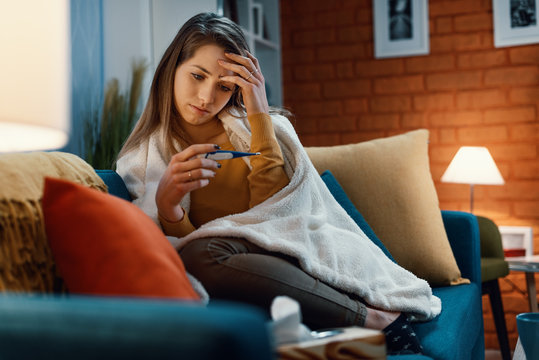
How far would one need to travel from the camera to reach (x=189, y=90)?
5.33ft

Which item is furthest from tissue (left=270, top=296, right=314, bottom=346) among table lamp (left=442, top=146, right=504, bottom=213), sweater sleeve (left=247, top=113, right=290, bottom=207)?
table lamp (left=442, top=146, right=504, bottom=213)

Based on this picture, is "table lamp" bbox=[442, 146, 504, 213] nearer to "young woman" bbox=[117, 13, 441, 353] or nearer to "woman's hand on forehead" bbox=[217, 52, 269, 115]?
"young woman" bbox=[117, 13, 441, 353]

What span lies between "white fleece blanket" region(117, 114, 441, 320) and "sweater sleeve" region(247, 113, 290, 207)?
48mm

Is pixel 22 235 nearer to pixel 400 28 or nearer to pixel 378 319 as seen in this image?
pixel 378 319

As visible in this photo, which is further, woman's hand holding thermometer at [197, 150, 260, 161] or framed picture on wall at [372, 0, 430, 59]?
framed picture on wall at [372, 0, 430, 59]

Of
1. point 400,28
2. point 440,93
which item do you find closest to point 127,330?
point 440,93

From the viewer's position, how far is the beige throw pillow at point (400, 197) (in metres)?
1.89

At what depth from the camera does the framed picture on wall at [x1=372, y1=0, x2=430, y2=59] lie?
3.63 metres

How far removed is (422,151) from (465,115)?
1.59 m

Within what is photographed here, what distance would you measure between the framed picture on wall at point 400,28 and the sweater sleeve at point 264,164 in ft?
7.48

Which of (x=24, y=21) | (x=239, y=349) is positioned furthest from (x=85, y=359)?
(x=24, y=21)

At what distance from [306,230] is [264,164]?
0.28m

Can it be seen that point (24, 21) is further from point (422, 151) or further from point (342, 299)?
point (422, 151)

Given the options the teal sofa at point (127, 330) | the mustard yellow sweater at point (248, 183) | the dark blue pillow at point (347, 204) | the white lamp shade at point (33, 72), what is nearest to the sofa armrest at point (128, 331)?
the teal sofa at point (127, 330)
